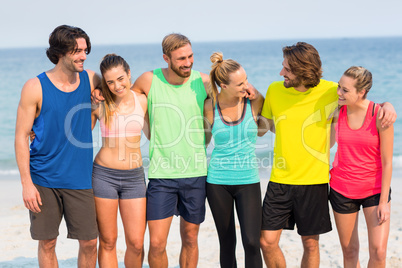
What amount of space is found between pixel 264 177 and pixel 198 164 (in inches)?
239

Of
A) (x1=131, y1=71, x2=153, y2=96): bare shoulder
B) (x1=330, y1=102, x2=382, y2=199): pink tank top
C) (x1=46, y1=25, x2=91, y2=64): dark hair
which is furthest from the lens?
(x1=131, y1=71, x2=153, y2=96): bare shoulder

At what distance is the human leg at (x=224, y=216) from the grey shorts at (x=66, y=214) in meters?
1.09

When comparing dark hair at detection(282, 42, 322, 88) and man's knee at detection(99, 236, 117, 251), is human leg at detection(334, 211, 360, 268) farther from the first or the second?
man's knee at detection(99, 236, 117, 251)

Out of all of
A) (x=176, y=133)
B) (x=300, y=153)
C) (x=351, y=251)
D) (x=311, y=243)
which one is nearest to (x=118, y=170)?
(x=176, y=133)

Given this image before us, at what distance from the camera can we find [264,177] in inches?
406

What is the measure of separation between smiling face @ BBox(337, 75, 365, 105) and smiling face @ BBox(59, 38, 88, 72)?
89.1 inches

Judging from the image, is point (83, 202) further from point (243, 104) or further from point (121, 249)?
point (121, 249)

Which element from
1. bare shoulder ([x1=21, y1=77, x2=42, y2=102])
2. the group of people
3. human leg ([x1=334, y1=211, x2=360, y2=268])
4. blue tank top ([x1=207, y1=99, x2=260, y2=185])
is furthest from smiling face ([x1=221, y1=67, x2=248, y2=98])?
bare shoulder ([x1=21, y1=77, x2=42, y2=102])

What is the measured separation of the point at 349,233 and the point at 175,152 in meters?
1.73

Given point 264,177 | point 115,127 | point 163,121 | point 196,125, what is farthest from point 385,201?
point 264,177

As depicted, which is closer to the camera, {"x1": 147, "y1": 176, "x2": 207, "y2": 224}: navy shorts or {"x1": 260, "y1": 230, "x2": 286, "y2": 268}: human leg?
{"x1": 260, "y1": 230, "x2": 286, "y2": 268}: human leg

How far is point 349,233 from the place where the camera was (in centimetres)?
419

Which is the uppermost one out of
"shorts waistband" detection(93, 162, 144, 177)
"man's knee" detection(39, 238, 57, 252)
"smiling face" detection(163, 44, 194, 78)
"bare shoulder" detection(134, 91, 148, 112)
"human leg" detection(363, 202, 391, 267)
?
"smiling face" detection(163, 44, 194, 78)

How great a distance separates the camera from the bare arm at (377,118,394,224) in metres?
3.94
